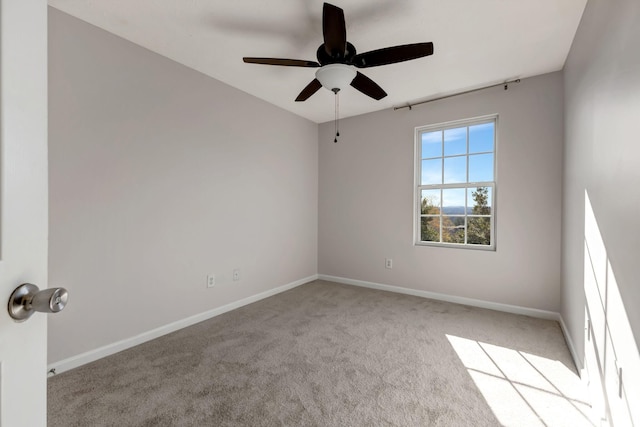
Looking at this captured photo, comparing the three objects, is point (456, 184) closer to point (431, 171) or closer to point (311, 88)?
point (431, 171)

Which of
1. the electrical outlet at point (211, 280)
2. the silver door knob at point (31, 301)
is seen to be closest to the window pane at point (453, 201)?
the electrical outlet at point (211, 280)

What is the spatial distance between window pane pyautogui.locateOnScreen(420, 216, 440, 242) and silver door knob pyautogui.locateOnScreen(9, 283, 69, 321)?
366cm

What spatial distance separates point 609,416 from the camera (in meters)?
1.36

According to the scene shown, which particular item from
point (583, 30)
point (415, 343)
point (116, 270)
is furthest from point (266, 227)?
point (583, 30)

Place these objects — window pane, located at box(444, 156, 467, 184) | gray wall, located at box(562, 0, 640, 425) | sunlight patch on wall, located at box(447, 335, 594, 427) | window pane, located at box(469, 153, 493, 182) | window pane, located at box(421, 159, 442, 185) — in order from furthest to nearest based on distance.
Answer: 1. window pane, located at box(421, 159, 442, 185)
2. window pane, located at box(444, 156, 467, 184)
3. window pane, located at box(469, 153, 493, 182)
4. sunlight patch on wall, located at box(447, 335, 594, 427)
5. gray wall, located at box(562, 0, 640, 425)

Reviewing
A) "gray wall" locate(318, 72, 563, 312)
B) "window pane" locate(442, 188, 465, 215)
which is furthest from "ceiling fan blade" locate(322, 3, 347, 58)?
"window pane" locate(442, 188, 465, 215)

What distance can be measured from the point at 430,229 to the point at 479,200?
2.15 ft

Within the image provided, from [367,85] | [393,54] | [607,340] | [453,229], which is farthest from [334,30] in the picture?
[453,229]

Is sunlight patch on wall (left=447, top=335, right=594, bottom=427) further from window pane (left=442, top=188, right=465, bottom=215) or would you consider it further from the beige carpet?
window pane (left=442, top=188, right=465, bottom=215)

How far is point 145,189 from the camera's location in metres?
2.44

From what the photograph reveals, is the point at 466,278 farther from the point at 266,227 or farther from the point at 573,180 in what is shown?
the point at 266,227

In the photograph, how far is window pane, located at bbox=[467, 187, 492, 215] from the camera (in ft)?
10.8

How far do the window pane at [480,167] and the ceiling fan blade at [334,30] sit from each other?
2.21 metres

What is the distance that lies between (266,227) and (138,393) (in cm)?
214
